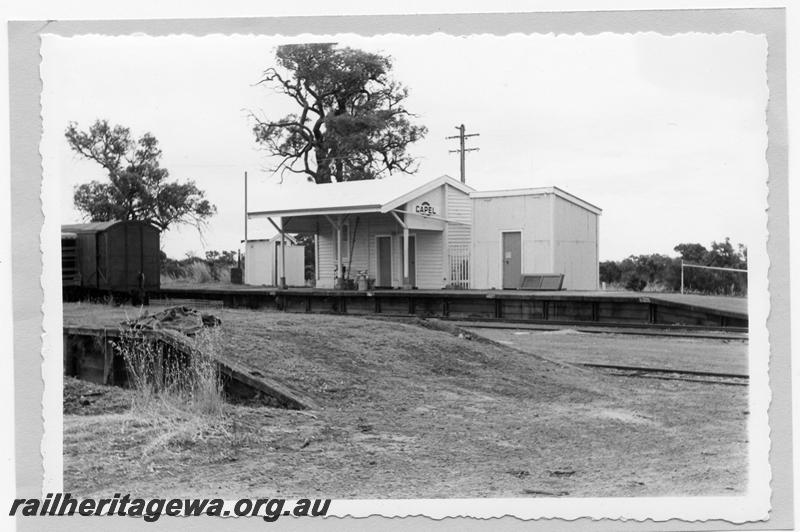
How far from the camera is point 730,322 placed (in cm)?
1428

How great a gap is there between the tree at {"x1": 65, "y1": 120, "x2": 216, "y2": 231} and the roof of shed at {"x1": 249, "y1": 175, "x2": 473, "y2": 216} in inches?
174

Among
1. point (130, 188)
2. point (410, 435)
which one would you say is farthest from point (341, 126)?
point (410, 435)

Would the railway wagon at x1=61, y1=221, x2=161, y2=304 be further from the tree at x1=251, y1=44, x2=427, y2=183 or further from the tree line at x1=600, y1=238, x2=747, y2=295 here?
the tree line at x1=600, y1=238, x2=747, y2=295

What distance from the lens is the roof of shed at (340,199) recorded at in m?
21.1

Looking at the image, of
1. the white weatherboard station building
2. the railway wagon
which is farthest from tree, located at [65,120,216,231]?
the white weatherboard station building

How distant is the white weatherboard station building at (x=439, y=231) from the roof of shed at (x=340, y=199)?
3cm

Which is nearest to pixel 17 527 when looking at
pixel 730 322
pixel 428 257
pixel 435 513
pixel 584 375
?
pixel 435 513

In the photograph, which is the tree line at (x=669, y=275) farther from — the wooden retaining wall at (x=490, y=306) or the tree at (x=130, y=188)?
the tree at (x=130, y=188)

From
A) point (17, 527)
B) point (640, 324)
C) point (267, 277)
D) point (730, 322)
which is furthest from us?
point (267, 277)

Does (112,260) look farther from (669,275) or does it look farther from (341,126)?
(669,275)

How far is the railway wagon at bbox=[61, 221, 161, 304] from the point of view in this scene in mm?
17297

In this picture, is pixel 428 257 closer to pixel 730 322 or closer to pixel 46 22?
pixel 730 322

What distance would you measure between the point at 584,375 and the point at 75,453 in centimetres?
598

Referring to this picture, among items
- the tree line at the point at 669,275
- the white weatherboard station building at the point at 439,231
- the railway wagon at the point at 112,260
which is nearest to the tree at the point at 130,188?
the railway wagon at the point at 112,260
